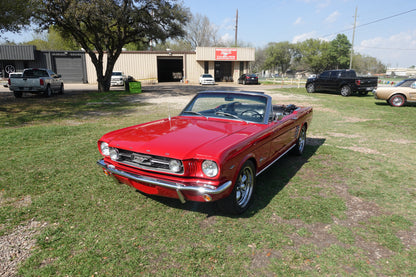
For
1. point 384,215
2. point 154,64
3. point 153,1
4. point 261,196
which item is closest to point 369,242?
point 384,215

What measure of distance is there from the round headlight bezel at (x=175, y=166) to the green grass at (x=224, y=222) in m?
0.70

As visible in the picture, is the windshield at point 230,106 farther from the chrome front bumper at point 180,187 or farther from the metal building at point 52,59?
the metal building at point 52,59

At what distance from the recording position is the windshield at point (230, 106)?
4.45m

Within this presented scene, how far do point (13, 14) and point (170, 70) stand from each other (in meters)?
30.1

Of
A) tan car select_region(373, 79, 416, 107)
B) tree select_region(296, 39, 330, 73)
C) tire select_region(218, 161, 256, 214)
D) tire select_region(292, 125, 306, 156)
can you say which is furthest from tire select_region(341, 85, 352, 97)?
tree select_region(296, 39, 330, 73)

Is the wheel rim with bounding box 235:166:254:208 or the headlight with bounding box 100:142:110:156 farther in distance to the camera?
the headlight with bounding box 100:142:110:156

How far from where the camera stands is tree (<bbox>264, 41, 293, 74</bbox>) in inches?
3794

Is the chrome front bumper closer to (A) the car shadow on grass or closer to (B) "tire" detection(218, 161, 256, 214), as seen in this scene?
(B) "tire" detection(218, 161, 256, 214)

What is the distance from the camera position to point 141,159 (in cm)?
335

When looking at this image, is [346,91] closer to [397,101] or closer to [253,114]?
[397,101]

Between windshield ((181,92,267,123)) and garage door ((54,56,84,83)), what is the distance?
36806mm

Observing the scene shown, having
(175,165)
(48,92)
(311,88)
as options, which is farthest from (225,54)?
(175,165)

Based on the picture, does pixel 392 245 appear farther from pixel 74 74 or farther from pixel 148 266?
pixel 74 74

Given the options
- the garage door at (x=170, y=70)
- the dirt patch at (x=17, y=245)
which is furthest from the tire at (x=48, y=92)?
the garage door at (x=170, y=70)
